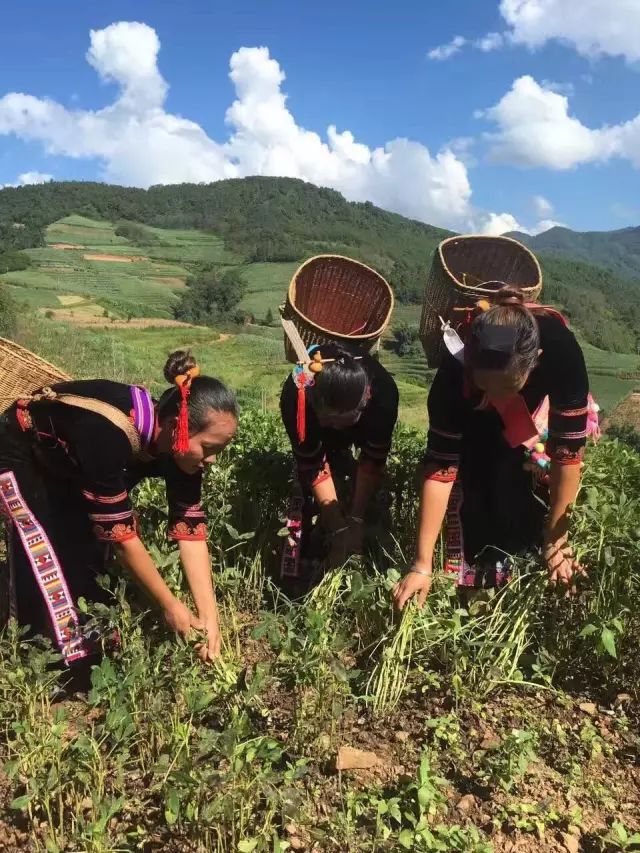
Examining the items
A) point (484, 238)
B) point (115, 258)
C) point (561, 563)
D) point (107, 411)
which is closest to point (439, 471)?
point (561, 563)

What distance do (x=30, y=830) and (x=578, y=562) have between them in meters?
1.85

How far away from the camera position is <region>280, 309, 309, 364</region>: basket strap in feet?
8.96

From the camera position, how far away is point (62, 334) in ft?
69.8

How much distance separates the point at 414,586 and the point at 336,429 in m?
0.79

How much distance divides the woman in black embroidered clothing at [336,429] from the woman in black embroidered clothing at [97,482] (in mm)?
527

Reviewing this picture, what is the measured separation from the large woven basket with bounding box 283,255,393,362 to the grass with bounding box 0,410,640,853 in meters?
1.84

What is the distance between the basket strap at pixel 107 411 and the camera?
6.56 ft

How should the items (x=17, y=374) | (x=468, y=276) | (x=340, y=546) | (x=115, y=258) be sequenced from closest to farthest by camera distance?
(x=17, y=374), (x=340, y=546), (x=468, y=276), (x=115, y=258)

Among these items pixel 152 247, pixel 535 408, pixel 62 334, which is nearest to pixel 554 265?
pixel 152 247

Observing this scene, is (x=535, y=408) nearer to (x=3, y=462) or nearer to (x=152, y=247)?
(x=3, y=462)

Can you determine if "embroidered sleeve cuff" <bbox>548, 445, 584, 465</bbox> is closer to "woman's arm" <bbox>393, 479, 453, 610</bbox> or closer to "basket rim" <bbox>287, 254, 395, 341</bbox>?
"woman's arm" <bbox>393, 479, 453, 610</bbox>

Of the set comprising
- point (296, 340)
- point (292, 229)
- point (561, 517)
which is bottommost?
point (561, 517)

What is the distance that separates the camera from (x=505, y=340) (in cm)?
192

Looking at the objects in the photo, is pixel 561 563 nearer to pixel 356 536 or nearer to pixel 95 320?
pixel 356 536
